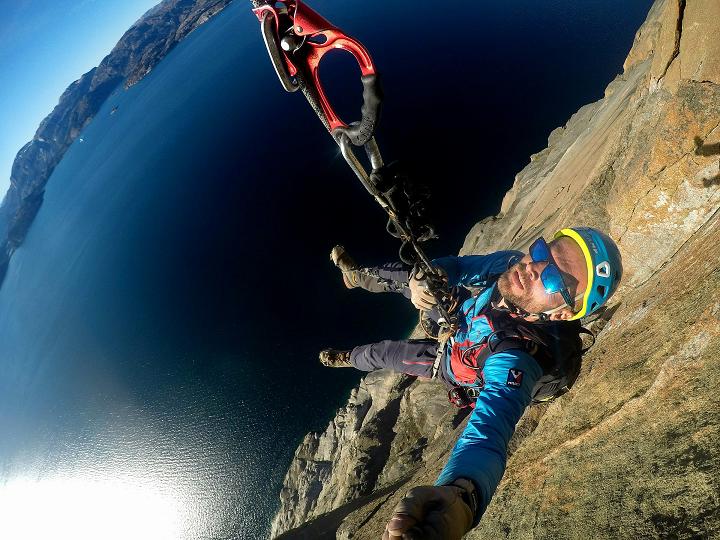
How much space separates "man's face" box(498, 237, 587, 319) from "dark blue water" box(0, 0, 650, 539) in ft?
49.6

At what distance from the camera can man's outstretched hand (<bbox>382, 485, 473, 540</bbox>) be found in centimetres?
165

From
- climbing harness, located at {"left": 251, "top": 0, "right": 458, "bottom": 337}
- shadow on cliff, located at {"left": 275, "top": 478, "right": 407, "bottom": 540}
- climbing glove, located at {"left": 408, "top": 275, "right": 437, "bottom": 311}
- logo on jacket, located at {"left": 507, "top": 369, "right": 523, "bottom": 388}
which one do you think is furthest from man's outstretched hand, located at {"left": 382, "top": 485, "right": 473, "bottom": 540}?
shadow on cliff, located at {"left": 275, "top": 478, "right": 407, "bottom": 540}

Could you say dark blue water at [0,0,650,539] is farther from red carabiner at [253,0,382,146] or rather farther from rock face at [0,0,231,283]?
rock face at [0,0,231,283]

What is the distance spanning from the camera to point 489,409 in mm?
2545

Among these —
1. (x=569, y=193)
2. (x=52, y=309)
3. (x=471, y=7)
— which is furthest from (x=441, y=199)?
(x=52, y=309)

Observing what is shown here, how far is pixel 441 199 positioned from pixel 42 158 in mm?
187209

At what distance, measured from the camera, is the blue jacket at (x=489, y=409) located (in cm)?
216

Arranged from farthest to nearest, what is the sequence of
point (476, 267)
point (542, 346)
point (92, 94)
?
point (92, 94)
point (476, 267)
point (542, 346)

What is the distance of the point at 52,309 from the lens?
192 ft

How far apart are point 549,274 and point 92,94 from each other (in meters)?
209

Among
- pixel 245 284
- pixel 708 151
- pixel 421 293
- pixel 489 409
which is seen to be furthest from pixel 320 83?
pixel 245 284

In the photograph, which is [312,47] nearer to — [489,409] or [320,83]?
[320,83]

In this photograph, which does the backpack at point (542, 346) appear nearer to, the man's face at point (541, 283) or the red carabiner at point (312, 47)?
the man's face at point (541, 283)

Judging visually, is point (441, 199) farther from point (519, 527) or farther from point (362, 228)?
point (519, 527)
